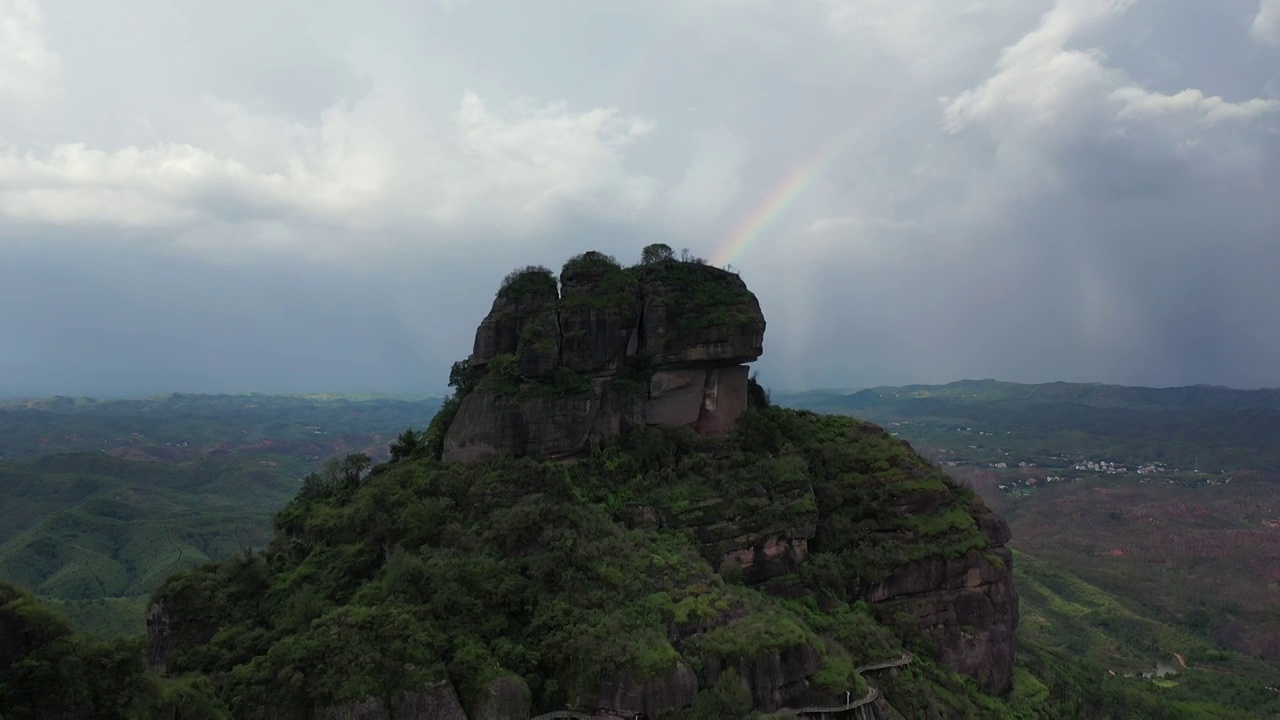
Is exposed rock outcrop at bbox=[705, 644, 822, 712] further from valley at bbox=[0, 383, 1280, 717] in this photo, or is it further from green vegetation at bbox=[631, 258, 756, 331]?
green vegetation at bbox=[631, 258, 756, 331]

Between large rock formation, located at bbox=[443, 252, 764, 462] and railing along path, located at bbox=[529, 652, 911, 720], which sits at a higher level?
large rock formation, located at bbox=[443, 252, 764, 462]

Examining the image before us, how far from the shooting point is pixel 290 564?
3161cm

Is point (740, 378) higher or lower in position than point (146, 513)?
higher

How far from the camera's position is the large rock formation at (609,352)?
36.7m

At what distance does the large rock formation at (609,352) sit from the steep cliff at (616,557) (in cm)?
Result: 15

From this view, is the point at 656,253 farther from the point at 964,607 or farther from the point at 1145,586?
the point at 1145,586

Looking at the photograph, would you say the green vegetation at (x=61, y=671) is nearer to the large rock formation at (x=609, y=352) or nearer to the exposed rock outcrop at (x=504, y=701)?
the exposed rock outcrop at (x=504, y=701)

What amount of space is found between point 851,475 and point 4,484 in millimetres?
151326

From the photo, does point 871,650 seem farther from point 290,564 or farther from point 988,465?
point 988,465

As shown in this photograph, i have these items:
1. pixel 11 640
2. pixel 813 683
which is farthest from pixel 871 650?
pixel 11 640

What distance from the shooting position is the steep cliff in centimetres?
2352

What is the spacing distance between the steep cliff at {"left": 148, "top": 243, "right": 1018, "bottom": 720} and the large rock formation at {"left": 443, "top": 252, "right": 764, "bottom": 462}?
15cm

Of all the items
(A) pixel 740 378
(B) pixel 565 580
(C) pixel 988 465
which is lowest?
(C) pixel 988 465

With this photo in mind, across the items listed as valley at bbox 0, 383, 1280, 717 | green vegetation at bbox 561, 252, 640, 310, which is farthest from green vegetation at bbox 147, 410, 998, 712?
valley at bbox 0, 383, 1280, 717
